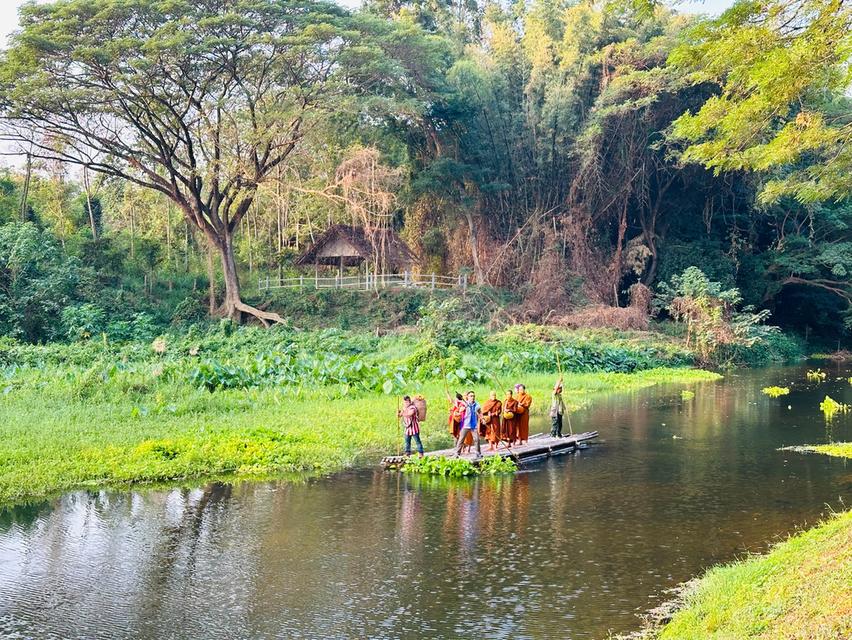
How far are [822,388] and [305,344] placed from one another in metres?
16.9

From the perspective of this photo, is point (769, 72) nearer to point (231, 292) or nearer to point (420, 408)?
point (420, 408)

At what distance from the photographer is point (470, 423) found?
1555cm

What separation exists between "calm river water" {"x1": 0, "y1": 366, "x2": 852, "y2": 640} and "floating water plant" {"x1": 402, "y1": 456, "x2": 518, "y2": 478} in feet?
1.31

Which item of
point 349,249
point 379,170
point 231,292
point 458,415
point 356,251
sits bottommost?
point 458,415

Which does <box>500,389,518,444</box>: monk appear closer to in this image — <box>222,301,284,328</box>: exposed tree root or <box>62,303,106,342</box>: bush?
<box>222,301,284,328</box>: exposed tree root

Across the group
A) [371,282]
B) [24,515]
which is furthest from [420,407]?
[371,282]

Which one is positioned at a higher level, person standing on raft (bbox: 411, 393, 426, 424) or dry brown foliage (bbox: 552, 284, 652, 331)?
dry brown foliage (bbox: 552, 284, 652, 331)

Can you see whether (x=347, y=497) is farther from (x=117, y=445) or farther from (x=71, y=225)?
(x=71, y=225)

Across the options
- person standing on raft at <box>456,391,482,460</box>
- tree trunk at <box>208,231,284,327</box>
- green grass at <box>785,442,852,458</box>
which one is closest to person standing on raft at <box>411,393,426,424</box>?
person standing on raft at <box>456,391,482,460</box>

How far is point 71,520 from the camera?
40.2ft

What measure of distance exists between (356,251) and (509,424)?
975 inches

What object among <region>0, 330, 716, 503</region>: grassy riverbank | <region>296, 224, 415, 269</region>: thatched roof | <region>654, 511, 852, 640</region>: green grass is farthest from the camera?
<region>296, 224, 415, 269</region>: thatched roof

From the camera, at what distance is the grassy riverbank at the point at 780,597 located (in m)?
6.70

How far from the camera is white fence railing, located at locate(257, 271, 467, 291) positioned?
40.9m
